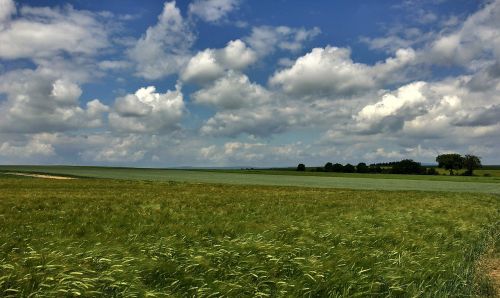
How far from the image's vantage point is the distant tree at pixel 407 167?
173 meters

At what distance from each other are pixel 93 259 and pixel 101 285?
145 centimetres

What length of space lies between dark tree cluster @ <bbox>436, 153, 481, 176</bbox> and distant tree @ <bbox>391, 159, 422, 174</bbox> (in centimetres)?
1347

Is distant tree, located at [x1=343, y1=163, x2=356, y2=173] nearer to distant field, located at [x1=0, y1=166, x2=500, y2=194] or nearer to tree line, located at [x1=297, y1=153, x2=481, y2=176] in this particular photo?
tree line, located at [x1=297, y1=153, x2=481, y2=176]

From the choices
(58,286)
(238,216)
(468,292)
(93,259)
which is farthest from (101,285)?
(238,216)

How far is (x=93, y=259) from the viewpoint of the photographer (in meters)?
8.62

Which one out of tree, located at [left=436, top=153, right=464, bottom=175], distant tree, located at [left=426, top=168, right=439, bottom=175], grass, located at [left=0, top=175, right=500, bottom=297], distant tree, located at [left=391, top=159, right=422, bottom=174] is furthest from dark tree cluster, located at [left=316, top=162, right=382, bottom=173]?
grass, located at [left=0, top=175, right=500, bottom=297]

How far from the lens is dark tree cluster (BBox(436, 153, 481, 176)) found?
578ft

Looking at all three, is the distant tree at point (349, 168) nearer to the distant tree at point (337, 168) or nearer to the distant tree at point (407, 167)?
the distant tree at point (337, 168)

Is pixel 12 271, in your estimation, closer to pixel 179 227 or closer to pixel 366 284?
pixel 366 284

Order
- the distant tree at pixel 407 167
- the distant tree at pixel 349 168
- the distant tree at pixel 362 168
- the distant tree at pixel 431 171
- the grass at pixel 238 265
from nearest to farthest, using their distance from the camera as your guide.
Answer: the grass at pixel 238 265 < the distant tree at pixel 431 171 < the distant tree at pixel 407 167 < the distant tree at pixel 362 168 < the distant tree at pixel 349 168

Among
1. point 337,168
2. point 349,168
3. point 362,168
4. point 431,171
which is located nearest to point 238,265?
point 362,168

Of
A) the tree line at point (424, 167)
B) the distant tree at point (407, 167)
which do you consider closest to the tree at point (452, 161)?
the tree line at point (424, 167)

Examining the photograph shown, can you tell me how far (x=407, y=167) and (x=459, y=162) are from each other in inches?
943

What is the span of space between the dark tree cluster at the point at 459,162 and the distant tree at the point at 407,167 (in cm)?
1347
